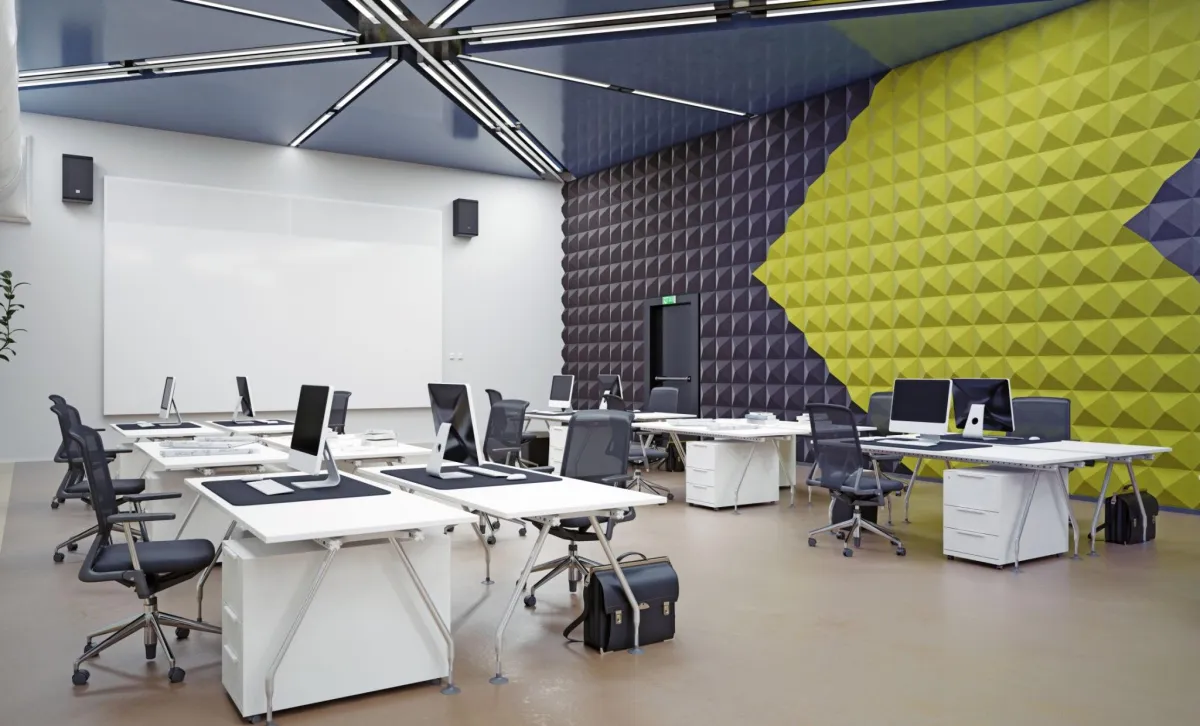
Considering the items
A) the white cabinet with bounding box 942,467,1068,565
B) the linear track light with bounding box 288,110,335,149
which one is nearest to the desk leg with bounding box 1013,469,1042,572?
the white cabinet with bounding box 942,467,1068,565

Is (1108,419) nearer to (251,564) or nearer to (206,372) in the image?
(251,564)

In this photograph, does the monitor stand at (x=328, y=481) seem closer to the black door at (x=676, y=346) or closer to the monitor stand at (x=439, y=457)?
the monitor stand at (x=439, y=457)

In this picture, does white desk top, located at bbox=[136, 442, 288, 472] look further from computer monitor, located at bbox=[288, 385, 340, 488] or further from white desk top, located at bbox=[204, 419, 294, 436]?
white desk top, located at bbox=[204, 419, 294, 436]

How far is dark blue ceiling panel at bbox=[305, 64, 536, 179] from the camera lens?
376 inches

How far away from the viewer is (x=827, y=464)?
575 cm

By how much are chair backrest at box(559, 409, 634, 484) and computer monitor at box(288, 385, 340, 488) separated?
1198 mm

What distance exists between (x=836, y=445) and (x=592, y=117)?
635cm

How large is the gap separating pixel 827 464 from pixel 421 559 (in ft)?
11.1

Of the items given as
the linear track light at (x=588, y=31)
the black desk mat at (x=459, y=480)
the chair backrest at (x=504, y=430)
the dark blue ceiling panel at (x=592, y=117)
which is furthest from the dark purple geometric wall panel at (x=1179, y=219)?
the black desk mat at (x=459, y=480)

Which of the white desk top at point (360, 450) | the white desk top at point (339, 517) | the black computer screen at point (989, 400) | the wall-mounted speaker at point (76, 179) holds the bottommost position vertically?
the white desk top at point (360, 450)

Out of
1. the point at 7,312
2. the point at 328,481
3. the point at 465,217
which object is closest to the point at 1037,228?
the point at 328,481

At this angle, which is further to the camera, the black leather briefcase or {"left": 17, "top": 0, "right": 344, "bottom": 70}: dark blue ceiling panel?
{"left": 17, "top": 0, "right": 344, "bottom": 70}: dark blue ceiling panel

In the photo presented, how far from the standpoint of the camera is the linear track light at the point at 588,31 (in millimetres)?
7441

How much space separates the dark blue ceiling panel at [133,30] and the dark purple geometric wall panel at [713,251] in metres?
5.28
